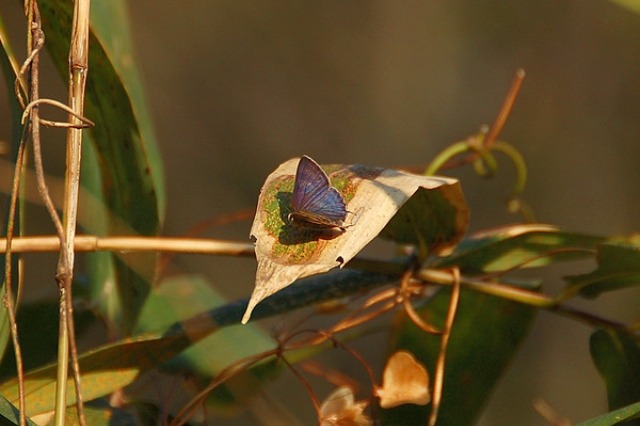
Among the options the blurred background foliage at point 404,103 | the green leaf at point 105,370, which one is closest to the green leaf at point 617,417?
the green leaf at point 105,370

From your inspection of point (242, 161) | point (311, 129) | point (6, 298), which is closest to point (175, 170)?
point (242, 161)

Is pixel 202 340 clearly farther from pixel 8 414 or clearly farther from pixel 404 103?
pixel 404 103

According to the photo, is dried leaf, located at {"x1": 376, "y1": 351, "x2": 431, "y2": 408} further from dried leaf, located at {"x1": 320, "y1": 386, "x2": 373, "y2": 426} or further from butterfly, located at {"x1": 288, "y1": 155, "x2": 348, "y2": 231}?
butterfly, located at {"x1": 288, "y1": 155, "x2": 348, "y2": 231}

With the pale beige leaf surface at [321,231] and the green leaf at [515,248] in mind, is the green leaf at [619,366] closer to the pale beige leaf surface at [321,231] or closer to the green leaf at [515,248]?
the green leaf at [515,248]

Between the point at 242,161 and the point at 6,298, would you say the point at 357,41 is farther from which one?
the point at 6,298

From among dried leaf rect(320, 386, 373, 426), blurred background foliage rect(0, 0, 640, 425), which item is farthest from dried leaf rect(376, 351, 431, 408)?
blurred background foliage rect(0, 0, 640, 425)

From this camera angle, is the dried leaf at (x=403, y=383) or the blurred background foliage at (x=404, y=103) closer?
the dried leaf at (x=403, y=383)
